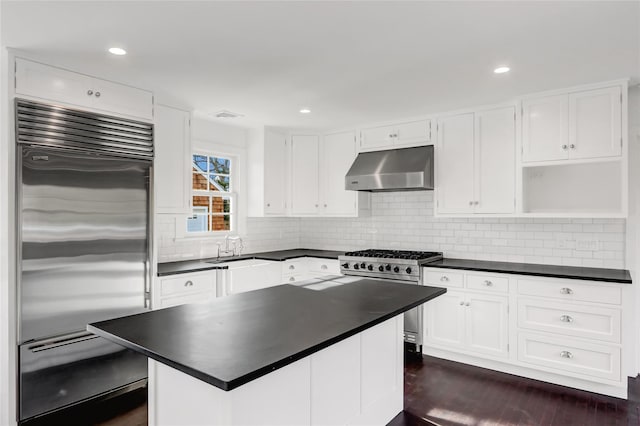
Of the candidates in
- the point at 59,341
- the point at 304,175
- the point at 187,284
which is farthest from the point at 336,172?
the point at 59,341

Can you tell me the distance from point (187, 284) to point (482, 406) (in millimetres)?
2611

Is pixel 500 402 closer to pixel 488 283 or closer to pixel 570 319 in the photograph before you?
pixel 570 319

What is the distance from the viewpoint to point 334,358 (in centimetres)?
204

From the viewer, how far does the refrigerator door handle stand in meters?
2.61

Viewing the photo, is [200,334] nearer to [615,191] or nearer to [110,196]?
[110,196]

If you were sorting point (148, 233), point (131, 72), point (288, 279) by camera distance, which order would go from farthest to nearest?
1. point (288, 279)
2. point (148, 233)
3. point (131, 72)

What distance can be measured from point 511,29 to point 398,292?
1675 millimetres

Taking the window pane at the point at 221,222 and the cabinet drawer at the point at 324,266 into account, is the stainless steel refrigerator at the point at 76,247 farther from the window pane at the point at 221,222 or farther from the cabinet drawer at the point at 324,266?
the cabinet drawer at the point at 324,266

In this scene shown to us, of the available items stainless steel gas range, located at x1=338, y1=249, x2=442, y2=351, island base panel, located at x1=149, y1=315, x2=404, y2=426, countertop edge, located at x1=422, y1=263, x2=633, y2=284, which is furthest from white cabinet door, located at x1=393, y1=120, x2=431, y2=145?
island base panel, located at x1=149, y1=315, x2=404, y2=426

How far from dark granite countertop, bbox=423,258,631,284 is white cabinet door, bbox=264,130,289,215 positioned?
200cm

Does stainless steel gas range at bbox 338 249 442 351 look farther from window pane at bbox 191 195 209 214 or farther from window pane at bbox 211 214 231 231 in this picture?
window pane at bbox 191 195 209 214

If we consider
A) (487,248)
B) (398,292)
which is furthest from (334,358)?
(487,248)

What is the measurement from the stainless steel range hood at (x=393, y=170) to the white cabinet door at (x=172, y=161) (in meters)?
1.76

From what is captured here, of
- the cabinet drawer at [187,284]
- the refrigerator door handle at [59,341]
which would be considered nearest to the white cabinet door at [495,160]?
the cabinet drawer at [187,284]
